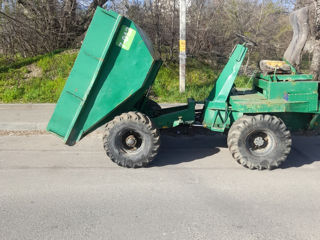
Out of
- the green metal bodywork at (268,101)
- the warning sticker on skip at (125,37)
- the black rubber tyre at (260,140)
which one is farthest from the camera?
the green metal bodywork at (268,101)

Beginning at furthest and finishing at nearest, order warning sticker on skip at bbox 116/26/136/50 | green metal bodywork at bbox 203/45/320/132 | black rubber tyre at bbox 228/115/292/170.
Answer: green metal bodywork at bbox 203/45/320/132 → black rubber tyre at bbox 228/115/292/170 → warning sticker on skip at bbox 116/26/136/50

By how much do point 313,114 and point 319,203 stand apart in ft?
5.84

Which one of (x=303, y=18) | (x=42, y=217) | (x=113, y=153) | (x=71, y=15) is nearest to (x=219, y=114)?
(x=113, y=153)

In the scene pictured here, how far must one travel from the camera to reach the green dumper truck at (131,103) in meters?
4.66

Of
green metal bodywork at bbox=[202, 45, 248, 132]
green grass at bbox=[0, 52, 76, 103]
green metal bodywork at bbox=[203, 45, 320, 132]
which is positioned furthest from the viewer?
green grass at bbox=[0, 52, 76, 103]

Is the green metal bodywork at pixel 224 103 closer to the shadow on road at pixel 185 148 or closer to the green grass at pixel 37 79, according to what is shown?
the shadow on road at pixel 185 148

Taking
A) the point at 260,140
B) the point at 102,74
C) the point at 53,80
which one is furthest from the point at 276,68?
the point at 53,80

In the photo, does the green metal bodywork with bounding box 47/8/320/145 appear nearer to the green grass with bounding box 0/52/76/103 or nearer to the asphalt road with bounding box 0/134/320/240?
the asphalt road with bounding box 0/134/320/240

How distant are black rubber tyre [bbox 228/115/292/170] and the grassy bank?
179 inches

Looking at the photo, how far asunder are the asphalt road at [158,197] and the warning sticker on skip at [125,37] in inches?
76.0

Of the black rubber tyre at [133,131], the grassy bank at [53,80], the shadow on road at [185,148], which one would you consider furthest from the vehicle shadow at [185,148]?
the grassy bank at [53,80]

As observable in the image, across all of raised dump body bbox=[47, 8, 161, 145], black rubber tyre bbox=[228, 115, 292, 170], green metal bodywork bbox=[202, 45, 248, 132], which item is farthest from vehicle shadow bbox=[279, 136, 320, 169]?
raised dump body bbox=[47, 8, 161, 145]

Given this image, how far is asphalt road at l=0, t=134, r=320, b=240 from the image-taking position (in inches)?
130

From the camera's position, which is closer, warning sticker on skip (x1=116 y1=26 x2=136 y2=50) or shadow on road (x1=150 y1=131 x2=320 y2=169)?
warning sticker on skip (x1=116 y1=26 x2=136 y2=50)
